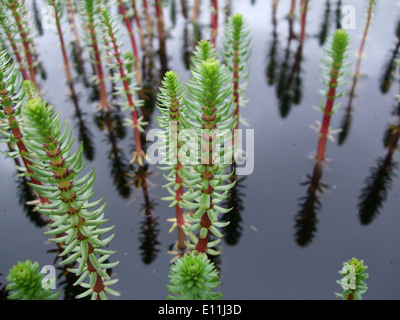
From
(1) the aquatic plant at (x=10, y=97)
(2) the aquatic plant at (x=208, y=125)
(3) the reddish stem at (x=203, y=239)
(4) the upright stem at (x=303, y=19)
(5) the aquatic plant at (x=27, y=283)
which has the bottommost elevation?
(5) the aquatic plant at (x=27, y=283)

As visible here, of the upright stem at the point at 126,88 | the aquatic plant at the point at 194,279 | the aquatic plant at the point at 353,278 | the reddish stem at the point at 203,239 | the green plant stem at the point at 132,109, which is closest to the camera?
the aquatic plant at the point at 194,279

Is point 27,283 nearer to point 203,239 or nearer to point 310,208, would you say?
point 203,239

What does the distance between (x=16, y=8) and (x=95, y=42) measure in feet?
2.97

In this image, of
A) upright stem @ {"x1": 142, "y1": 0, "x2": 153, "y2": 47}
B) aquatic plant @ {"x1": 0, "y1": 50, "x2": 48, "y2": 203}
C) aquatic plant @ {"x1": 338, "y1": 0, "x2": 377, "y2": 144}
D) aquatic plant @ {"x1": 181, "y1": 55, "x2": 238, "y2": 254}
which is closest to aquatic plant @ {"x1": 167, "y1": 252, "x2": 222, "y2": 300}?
aquatic plant @ {"x1": 181, "y1": 55, "x2": 238, "y2": 254}

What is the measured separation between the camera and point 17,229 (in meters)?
3.99

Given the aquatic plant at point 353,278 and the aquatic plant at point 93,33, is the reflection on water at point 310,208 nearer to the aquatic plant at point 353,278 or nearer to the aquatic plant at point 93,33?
the aquatic plant at point 353,278

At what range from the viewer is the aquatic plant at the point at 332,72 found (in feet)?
12.6

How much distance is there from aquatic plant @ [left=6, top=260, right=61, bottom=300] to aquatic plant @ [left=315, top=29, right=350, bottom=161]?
3232mm

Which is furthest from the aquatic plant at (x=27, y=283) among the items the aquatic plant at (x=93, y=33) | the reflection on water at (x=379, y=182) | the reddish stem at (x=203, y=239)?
the aquatic plant at (x=93, y=33)

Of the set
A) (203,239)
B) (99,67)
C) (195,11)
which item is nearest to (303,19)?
(195,11)

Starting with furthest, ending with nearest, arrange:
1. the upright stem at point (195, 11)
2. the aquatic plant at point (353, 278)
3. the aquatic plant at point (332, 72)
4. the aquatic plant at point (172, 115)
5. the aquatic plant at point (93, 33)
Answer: the upright stem at point (195, 11)
the aquatic plant at point (93, 33)
the aquatic plant at point (332, 72)
the aquatic plant at point (172, 115)
the aquatic plant at point (353, 278)

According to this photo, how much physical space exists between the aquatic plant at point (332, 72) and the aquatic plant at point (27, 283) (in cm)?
323

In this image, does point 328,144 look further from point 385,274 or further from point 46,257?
point 46,257
